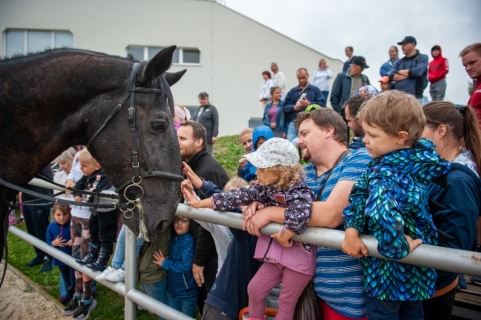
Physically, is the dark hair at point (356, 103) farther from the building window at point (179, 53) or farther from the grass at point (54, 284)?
the building window at point (179, 53)

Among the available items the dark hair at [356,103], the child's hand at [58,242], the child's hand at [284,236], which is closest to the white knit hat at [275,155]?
the child's hand at [284,236]

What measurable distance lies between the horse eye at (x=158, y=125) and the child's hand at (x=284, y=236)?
940mm

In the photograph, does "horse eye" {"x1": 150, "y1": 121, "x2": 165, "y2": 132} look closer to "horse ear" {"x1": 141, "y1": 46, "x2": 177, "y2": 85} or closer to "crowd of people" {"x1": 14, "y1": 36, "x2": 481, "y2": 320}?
"horse ear" {"x1": 141, "y1": 46, "x2": 177, "y2": 85}

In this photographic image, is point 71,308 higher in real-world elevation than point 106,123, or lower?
lower

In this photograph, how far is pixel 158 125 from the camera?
2.15m

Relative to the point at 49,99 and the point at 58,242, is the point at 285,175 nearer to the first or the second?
the point at 49,99

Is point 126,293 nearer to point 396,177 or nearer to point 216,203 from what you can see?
point 216,203

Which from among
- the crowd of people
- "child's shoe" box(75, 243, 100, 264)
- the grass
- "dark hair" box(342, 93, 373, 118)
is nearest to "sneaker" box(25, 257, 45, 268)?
the grass

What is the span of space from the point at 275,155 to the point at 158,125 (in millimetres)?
738

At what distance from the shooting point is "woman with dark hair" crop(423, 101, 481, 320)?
1.72 meters

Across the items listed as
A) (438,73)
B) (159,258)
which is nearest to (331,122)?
(159,258)

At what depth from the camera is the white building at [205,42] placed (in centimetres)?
2027

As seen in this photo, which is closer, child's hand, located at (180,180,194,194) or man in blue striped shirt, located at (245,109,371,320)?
man in blue striped shirt, located at (245,109,371,320)

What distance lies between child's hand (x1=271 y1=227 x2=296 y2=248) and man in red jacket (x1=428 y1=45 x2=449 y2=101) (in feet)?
24.8
